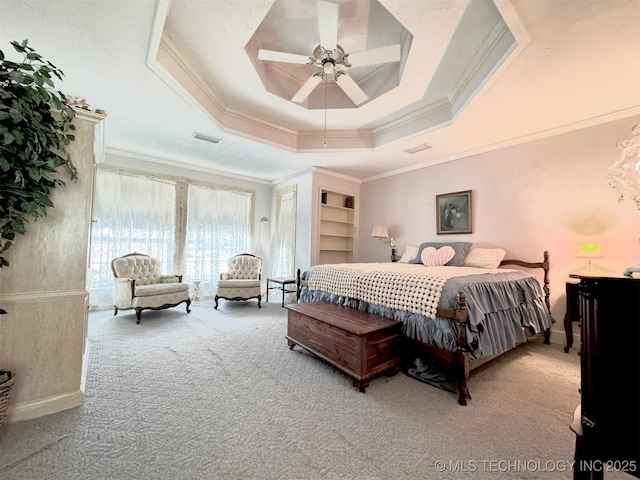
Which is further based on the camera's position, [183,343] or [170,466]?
[183,343]

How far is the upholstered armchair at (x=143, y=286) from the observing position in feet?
12.3

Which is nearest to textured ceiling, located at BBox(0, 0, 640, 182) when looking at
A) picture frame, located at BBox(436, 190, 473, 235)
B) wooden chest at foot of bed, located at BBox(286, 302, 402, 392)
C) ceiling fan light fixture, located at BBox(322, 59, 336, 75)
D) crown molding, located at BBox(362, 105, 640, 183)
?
crown molding, located at BBox(362, 105, 640, 183)

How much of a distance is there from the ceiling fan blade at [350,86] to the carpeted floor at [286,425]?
280cm

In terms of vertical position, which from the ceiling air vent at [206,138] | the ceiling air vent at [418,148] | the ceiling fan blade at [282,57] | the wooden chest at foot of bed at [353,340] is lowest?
the wooden chest at foot of bed at [353,340]

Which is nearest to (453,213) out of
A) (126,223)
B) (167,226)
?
(167,226)

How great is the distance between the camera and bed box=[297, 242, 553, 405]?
2014 mm

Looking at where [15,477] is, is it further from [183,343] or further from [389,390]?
[389,390]

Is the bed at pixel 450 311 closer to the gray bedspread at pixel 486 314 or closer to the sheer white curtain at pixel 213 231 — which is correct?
the gray bedspread at pixel 486 314

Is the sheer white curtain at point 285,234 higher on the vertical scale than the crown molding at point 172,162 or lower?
lower

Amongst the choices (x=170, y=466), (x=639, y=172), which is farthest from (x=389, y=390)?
(x=639, y=172)

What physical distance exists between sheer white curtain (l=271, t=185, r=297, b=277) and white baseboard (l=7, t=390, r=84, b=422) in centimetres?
382

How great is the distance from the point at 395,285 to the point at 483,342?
0.80m

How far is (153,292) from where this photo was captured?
3.84 m

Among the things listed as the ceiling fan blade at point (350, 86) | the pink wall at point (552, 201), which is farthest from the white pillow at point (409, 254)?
the ceiling fan blade at point (350, 86)
